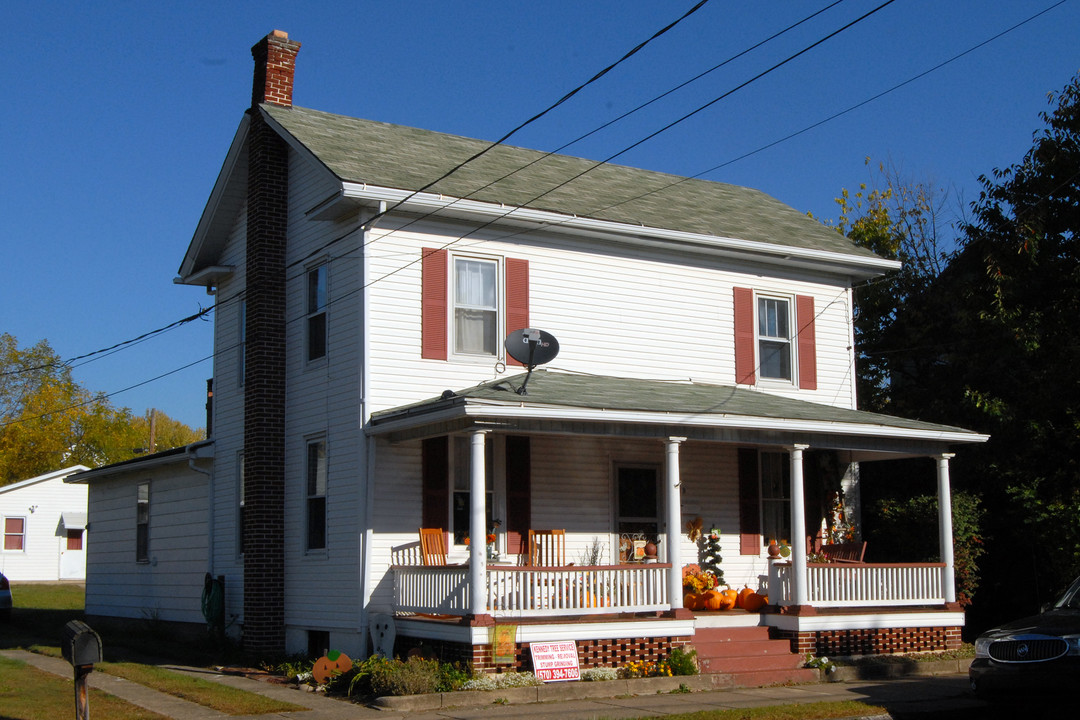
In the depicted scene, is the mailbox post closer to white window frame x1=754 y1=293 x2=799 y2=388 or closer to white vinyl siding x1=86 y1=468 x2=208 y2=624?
white vinyl siding x1=86 y1=468 x2=208 y2=624

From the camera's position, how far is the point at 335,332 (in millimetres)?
16219

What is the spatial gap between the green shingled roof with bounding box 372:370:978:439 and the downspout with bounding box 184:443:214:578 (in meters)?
5.49

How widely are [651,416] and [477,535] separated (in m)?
2.76

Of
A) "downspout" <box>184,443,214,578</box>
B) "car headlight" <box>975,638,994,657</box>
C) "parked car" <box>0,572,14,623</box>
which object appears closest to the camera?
"car headlight" <box>975,638,994,657</box>

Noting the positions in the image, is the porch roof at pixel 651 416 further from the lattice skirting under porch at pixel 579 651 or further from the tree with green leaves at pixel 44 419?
the tree with green leaves at pixel 44 419

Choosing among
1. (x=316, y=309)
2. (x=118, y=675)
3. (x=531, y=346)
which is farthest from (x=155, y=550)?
(x=531, y=346)

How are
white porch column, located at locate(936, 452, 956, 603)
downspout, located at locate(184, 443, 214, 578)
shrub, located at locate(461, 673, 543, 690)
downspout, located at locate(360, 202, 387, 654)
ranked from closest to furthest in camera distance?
shrub, located at locate(461, 673, 543, 690), downspout, located at locate(360, 202, 387, 654), white porch column, located at locate(936, 452, 956, 603), downspout, located at locate(184, 443, 214, 578)

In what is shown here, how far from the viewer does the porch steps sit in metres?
14.6

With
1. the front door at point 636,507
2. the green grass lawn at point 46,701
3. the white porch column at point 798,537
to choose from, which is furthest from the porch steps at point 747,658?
the green grass lawn at point 46,701

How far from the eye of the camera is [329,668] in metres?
13.9

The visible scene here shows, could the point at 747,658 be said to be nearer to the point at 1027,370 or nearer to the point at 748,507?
the point at 748,507

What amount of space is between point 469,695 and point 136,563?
1156 cm

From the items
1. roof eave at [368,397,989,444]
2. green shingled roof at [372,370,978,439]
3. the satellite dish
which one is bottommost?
roof eave at [368,397,989,444]

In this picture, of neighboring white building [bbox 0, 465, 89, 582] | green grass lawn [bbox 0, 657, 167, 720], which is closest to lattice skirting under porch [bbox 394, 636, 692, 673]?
green grass lawn [bbox 0, 657, 167, 720]
